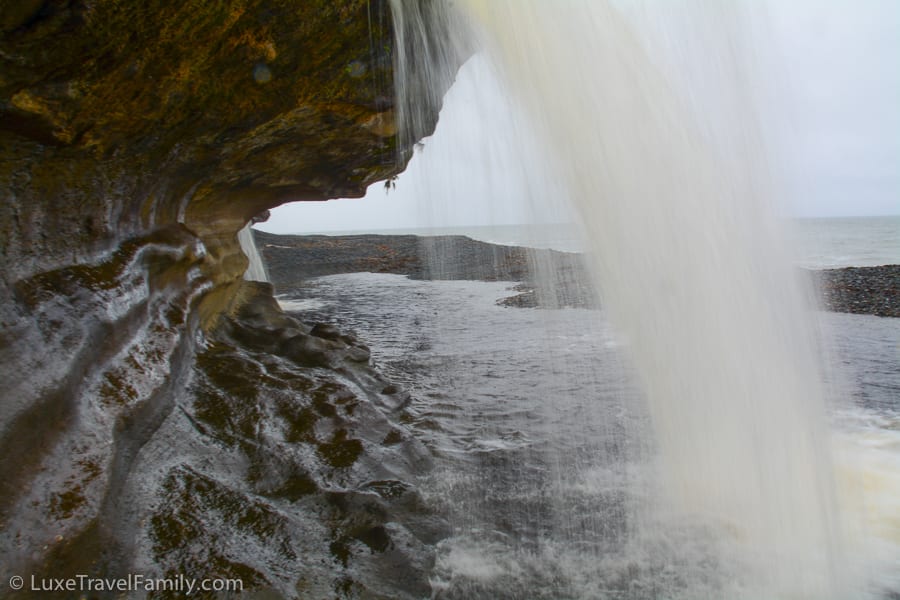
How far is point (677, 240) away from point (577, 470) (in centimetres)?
249

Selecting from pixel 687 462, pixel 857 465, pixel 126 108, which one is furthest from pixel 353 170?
pixel 857 465

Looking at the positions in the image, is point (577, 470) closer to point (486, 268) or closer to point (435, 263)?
point (486, 268)

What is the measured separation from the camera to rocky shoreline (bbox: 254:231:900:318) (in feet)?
55.3

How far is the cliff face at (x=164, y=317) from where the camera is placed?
3.27 metres

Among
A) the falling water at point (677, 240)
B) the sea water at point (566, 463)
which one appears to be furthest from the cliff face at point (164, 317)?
the falling water at point (677, 240)

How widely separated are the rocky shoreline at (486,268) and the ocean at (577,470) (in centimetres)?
396

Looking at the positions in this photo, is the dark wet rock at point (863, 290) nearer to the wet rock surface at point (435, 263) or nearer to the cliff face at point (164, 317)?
the wet rock surface at point (435, 263)

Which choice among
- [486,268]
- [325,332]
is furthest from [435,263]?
[325,332]

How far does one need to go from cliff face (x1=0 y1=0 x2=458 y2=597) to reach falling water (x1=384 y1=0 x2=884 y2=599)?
1.46m

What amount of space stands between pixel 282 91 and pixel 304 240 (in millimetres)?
36589

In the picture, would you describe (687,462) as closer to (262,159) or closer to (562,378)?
(562,378)

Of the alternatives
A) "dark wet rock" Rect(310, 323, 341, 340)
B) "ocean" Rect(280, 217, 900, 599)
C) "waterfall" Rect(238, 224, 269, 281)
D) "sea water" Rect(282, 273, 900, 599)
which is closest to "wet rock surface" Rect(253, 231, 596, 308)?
"waterfall" Rect(238, 224, 269, 281)

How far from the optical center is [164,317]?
538 cm

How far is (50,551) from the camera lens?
2.81m
